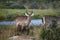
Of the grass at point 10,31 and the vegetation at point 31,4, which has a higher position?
the vegetation at point 31,4

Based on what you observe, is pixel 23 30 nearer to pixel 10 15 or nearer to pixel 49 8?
pixel 10 15

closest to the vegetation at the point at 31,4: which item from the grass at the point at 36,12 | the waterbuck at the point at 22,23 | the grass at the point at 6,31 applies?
the grass at the point at 36,12

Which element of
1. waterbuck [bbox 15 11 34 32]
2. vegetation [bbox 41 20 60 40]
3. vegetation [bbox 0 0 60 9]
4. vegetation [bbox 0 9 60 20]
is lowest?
vegetation [bbox 41 20 60 40]

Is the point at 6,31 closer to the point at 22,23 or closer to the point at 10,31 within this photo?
the point at 10,31

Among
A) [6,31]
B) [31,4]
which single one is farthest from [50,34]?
[6,31]

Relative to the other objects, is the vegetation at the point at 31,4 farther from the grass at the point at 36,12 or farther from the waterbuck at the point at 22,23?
the waterbuck at the point at 22,23

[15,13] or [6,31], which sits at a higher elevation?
[15,13]

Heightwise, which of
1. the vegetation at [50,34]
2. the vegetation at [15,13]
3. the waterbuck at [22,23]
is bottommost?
the vegetation at [50,34]

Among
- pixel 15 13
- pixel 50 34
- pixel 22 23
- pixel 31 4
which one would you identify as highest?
pixel 31 4

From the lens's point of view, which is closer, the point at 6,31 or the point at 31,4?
the point at 6,31

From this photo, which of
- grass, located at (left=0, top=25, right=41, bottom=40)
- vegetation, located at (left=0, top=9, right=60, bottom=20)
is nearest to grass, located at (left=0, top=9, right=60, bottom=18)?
vegetation, located at (left=0, top=9, right=60, bottom=20)

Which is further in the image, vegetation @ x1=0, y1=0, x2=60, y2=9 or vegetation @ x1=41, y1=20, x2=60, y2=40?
vegetation @ x1=0, y1=0, x2=60, y2=9

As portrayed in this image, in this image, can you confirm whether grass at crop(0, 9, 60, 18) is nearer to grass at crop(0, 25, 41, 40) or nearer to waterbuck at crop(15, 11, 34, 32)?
waterbuck at crop(15, 11, 34, 32)

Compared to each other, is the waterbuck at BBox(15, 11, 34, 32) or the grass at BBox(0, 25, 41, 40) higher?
the waterbuck at BBox(15, 11, 34, 32)
